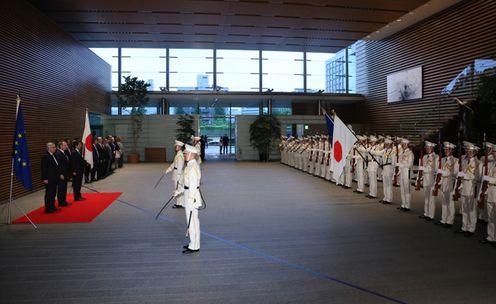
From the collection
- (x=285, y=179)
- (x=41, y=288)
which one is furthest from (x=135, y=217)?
(x=285, y=179)

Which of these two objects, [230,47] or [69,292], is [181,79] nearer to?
[230,47]

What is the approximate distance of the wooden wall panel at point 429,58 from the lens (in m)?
14.8

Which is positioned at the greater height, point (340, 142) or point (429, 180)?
point (340, 142)

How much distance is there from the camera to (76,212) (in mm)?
8812

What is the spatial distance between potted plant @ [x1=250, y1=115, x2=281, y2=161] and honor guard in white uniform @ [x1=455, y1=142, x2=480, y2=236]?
53.8ft

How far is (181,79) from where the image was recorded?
25.1m

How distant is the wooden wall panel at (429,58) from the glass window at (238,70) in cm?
724

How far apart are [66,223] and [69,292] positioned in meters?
3.75

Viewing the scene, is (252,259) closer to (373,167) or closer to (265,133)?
(373,167)

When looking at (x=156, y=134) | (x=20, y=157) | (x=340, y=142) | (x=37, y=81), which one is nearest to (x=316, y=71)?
(x=156, y=134)

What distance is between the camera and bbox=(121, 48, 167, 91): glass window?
24609mm

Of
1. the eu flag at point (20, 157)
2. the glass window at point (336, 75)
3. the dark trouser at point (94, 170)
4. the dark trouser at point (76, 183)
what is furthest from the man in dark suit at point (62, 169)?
the glass window at point (336, 75)

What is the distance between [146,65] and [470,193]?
21853mm

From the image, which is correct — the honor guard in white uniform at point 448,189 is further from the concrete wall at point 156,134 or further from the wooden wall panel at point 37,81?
the concrete wall at point 156,134
